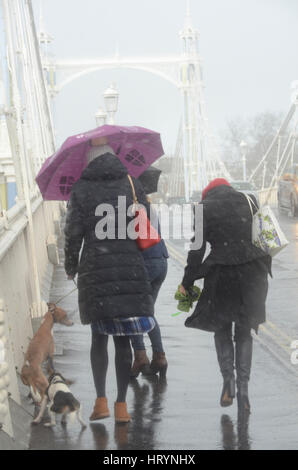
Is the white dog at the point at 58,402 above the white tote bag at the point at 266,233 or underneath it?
underneath

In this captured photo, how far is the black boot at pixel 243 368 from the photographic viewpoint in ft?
20.2

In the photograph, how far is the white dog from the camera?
5.80 meters

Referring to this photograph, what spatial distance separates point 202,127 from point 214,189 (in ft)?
250

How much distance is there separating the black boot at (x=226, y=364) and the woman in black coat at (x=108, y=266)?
25.5 inches

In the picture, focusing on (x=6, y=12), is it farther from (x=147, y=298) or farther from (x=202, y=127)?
(x=202, y=127)

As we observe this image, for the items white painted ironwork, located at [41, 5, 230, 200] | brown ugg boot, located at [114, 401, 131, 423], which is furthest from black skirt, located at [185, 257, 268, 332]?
white painted ironwork, located at [41, 5, 230, 200]

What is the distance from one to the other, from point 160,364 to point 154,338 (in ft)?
0.66

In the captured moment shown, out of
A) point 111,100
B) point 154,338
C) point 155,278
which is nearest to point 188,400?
point 154,338

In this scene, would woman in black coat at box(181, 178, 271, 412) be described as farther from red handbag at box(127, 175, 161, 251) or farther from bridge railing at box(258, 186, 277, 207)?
bridge railing at box(258, 186, 277, 207)

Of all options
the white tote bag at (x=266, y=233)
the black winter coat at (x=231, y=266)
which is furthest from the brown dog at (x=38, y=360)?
the white tote bag at (x=266, y=233)

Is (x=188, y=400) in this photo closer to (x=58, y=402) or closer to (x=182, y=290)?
(x=182, y=290)

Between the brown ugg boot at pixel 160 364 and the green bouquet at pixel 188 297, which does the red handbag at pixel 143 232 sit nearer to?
the green bouquet at pixel 188 297

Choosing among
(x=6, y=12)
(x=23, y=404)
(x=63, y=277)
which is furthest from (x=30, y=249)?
(x=63, y=277)

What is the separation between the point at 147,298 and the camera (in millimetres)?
5844
